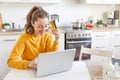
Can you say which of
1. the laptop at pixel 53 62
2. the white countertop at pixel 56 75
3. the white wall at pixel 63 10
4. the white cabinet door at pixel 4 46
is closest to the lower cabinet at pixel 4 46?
the white cabinet door at pixel 4 46

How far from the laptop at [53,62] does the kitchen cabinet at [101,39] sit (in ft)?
6.76

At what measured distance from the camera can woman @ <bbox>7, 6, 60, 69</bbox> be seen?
152 cm

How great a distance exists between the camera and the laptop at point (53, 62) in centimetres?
122

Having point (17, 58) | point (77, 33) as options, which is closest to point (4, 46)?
point (77, 33)

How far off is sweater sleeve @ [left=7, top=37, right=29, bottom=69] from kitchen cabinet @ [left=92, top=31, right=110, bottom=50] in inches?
79.7

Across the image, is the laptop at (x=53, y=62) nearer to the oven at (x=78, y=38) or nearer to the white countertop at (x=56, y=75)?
the white countertop at (x=56, y=75)

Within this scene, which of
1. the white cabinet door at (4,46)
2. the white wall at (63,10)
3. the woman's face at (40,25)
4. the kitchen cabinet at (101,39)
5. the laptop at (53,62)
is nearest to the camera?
the laptop at (53,62)

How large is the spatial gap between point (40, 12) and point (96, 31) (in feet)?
6.36

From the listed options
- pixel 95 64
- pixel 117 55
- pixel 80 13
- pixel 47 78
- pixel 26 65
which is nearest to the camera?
pixel 47 78

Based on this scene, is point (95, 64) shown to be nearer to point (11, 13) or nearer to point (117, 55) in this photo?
point (117, 55)

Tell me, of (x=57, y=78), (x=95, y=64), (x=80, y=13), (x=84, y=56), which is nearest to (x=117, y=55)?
(x=95, y=64)

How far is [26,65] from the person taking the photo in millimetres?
1441

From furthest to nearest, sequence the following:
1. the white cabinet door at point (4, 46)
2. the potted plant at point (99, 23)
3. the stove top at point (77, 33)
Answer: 1. the potted plant at point (99, 23)
2. the stove top at point (77, 33)
3. the white cabinet door at point (4, 46)

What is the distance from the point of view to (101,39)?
11.1ft
